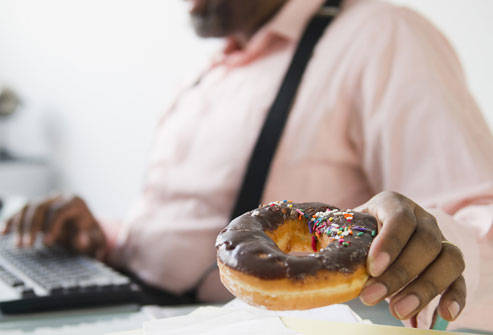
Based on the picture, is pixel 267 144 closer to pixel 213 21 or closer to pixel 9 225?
pixel 213 21

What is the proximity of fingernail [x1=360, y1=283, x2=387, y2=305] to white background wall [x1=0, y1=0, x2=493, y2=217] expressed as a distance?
1419mm

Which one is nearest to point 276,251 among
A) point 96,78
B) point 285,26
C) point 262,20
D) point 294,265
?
point 294,265

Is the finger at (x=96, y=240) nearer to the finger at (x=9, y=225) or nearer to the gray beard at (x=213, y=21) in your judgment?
the finger at (x=9, y=225)

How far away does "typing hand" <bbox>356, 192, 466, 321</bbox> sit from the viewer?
0.35 metres

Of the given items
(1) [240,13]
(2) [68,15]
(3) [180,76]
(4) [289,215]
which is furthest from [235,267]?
(2) [68,15]

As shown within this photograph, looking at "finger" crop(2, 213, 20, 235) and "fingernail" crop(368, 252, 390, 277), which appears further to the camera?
"finger" crop(2, 213, 20, 235)

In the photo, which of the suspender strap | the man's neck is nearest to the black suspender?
the suspender strap

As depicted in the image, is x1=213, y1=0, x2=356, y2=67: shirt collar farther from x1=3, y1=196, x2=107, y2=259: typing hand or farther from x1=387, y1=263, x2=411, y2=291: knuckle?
x1=387, y1=263, x2=411, y2=291: knuckle

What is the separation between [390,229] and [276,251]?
85 mm

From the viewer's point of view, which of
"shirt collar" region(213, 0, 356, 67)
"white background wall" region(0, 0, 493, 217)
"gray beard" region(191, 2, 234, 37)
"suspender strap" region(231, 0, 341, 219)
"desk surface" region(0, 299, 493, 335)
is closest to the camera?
"desk surface" region(0, 299, 493, 335)

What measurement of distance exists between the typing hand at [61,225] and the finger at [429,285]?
0.81m

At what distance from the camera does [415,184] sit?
758 mm

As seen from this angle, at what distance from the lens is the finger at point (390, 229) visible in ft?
1.12

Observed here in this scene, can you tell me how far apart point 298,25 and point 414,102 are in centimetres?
31
